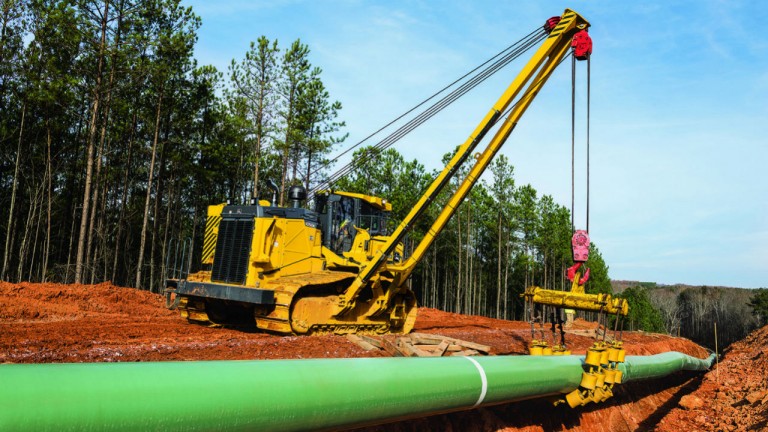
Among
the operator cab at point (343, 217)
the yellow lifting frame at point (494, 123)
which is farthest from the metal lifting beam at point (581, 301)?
the operator cab at point (343, 217)

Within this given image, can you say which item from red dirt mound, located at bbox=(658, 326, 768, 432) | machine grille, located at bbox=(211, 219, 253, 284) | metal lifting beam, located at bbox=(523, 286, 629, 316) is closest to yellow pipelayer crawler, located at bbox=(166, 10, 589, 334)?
machine grille, located at bbox=(211, 219, 253, 284)

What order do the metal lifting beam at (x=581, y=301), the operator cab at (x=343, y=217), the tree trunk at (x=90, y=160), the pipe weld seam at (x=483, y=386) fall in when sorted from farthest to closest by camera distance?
1. the tree trunk at (x=90, y=160)
2. the operator cab at (x=343, y=217)
3. the metal lifting beam at (x=581, y=301)
4. the pipe weld seam at (x=483, y=386)

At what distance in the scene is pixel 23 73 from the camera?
89.2ft

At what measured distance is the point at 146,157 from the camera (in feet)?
133

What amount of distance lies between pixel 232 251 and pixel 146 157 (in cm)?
3072

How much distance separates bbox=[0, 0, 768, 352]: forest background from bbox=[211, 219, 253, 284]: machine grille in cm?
209

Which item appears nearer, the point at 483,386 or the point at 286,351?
the point at 483,386

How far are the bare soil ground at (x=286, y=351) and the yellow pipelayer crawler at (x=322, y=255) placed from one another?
1.01m

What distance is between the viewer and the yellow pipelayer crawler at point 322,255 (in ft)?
Result: 42.7

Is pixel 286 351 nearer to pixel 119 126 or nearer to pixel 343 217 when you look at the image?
pixel 343 217

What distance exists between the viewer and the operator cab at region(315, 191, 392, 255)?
1489 centimetres

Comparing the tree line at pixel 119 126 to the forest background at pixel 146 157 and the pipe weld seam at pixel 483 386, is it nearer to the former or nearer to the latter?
the forest background at pixel 146 157

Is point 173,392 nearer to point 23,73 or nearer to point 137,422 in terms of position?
point 137,422

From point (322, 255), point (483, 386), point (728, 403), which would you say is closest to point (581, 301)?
point (483, 386)
